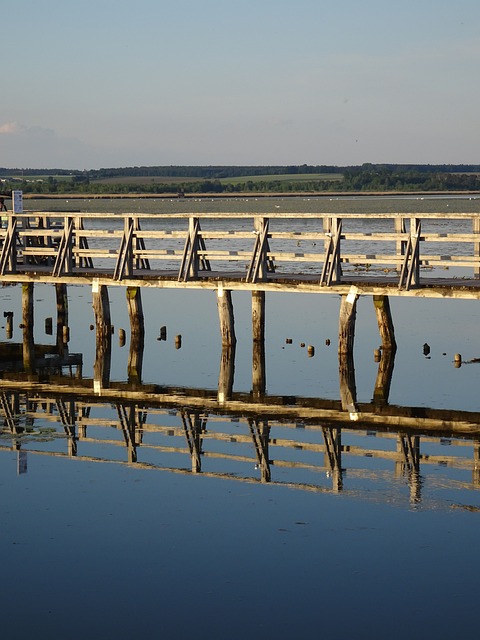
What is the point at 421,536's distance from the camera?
1382 centimetres

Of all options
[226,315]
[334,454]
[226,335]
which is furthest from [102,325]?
[334,454]

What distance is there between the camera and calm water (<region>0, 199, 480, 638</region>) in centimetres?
1169

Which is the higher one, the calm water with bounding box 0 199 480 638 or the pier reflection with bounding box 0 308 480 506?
the pier reflection with bounding box 0 308 480 506

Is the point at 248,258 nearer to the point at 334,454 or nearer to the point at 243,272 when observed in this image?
the point at 243,272

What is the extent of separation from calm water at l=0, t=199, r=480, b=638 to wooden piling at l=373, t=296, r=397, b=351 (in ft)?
10.9

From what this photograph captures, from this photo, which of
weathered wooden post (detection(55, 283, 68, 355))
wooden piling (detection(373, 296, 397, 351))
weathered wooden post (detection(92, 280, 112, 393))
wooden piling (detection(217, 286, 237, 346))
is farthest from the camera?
weathered wooden post (detection(55, 283, 68, 355))

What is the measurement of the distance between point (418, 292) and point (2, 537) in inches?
482

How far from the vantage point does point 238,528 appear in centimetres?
1426

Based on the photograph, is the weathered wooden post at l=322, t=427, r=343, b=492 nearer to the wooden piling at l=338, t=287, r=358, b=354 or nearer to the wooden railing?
the wooden railing

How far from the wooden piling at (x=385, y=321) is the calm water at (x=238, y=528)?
3313 mm

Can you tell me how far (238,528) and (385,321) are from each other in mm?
13591

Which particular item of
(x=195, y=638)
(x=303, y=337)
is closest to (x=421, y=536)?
(x=195, y=638)

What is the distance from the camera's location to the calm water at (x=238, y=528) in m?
11.7

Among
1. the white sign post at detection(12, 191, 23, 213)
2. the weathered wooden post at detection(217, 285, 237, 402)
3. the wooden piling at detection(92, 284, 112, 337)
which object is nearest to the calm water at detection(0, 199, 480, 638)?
the weathered wooden post at detection(217, 285, 237, 402)
